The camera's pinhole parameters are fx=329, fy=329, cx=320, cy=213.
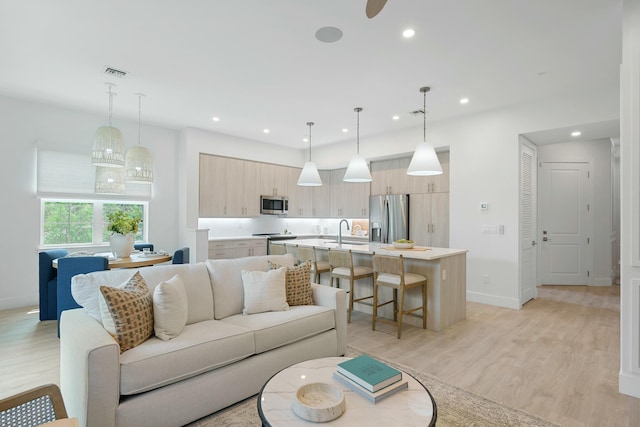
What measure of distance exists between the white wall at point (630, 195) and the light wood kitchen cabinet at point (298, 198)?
6079mm

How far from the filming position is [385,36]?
9.98 feet

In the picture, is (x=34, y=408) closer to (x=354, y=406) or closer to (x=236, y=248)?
(x=354, y=406)

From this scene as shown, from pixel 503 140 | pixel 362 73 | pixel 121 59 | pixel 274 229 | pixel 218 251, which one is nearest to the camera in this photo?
pixel 121 59

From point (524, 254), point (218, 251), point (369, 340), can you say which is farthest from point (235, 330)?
point (524, 254)

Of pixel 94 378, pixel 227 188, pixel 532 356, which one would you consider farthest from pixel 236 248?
pixel 532 356

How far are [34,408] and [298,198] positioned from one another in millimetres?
6795

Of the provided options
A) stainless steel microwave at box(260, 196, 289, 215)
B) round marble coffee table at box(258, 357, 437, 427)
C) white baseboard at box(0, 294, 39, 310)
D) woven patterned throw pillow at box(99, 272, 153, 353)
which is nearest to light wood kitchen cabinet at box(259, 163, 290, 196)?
stainless steel microwave at box(260, 196, 289, 215)

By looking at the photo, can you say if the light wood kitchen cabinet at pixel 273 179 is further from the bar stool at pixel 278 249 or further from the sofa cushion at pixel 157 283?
the sofa cushion at pixel 157 283

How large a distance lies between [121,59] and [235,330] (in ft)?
10.3

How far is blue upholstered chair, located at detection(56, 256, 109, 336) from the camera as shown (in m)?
3.41

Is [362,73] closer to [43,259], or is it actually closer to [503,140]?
[503,140]

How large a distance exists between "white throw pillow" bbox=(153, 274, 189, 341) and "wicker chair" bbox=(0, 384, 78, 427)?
35.4 inches

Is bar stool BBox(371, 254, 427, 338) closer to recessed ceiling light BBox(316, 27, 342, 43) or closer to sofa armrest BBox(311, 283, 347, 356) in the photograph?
sofa armrest BBox(311, 283, 347, 356)

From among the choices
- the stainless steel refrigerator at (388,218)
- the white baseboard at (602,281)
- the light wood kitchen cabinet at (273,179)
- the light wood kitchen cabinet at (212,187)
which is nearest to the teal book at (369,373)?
the stainless steel refrigerator at (388,218)
